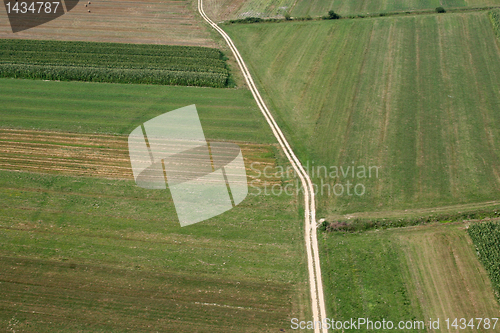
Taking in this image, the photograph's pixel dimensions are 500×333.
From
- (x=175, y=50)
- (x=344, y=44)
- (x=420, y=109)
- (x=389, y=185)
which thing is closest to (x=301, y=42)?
(x=344, y=44)

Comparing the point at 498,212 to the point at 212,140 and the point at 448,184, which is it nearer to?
the point at 448,184

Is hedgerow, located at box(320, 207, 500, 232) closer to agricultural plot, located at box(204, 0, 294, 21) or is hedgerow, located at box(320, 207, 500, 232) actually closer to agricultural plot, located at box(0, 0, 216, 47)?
agricultural plot, located at box(0, 0, 216, 47)

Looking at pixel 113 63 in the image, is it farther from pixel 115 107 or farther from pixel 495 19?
pixel 495 19

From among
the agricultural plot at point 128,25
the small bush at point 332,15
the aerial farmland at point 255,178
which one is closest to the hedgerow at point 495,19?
the aerial farmland at point 255,178

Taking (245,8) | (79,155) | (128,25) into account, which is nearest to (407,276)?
(79,155)

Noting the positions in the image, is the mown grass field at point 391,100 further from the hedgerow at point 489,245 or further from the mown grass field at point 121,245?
the mown grass field at point 121,245

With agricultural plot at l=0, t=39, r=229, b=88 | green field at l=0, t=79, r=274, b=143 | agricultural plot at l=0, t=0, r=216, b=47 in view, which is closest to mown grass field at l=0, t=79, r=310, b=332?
green field at l=0, t=79, r=274, b=143
